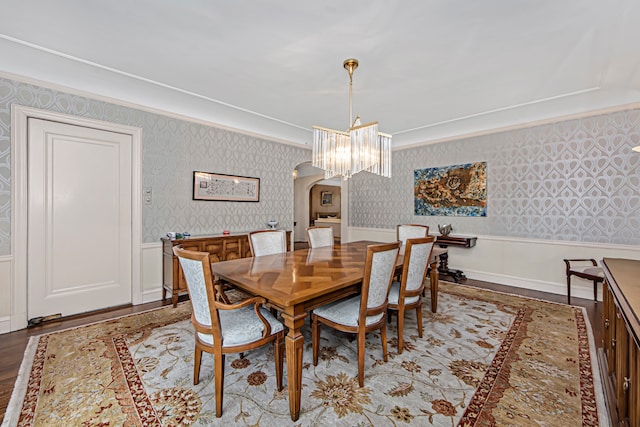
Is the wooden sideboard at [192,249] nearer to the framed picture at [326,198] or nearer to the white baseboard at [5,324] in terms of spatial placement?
the white baseboard at [5,324]

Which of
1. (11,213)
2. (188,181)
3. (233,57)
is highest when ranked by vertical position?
(233,57)

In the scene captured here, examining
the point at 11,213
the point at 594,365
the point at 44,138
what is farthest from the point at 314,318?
the point at 44,138

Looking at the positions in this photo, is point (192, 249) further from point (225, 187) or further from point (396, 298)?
point (396, 298)

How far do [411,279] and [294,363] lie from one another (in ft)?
4.18

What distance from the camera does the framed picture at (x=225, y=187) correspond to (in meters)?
4.08

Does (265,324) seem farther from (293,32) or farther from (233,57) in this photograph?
(233,57)

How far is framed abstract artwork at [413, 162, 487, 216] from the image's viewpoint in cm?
466

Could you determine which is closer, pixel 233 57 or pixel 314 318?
pixel 314 318

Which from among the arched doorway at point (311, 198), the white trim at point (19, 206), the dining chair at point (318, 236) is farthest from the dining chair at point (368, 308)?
the arched doorway at point (311, 198)

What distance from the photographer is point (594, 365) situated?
2.14m

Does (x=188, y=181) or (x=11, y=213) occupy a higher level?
(x=188, y=181)

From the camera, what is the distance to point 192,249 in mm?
3490

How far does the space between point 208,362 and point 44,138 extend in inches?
114

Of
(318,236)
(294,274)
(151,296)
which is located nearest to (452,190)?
(318,236)
